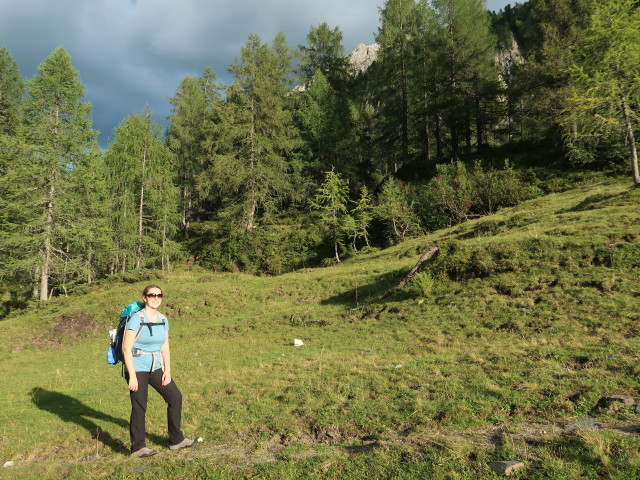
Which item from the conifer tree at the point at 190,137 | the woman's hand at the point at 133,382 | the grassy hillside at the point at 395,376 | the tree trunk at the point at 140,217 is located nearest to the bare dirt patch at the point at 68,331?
the grassy hillside at the point at 395,376

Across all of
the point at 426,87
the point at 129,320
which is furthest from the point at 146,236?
the point at 426,87

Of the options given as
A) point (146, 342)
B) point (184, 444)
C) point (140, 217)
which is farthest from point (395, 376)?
point (140, 217)

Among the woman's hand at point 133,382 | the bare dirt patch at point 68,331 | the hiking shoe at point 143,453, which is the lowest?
the hiking shoe at point 143,453

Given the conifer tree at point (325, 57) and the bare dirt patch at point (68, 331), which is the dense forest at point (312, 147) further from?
the bare dirt patch at point (68, 331)

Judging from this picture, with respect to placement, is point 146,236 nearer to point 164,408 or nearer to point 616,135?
point 164,408

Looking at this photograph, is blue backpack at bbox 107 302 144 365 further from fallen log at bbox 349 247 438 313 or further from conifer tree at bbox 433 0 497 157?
conifer tree at bbox 433 0 497 157

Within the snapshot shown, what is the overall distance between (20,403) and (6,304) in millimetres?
25008

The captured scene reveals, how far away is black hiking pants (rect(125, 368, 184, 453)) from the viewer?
5.03 m

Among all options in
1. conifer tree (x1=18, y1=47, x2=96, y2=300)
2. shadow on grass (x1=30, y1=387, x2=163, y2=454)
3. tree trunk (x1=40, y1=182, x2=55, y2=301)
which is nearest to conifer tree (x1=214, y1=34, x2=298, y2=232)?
conifer tree (x1=18, y1=47, x2=96, y2=300)

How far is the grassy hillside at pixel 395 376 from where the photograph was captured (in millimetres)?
4258

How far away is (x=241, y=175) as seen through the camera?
113 feet


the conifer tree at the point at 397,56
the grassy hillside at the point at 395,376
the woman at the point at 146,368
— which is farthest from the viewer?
the conifer tree at the point at 397,56

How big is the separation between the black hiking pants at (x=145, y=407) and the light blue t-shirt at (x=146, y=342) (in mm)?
126

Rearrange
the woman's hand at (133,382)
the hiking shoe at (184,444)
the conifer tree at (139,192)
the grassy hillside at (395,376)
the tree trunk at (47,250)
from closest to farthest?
1. the grassy hillside at (395,376)
2. the woman's hand at (133,382)
3. the hiking shoe at (184,444)
4. the tree trunk at (47,250)
5. the conifer tree at (139,192)
